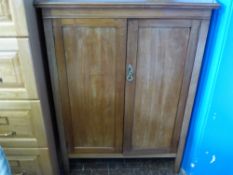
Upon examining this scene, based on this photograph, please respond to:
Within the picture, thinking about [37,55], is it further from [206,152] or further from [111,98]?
[206,152]

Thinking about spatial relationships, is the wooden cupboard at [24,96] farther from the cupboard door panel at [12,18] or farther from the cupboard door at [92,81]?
the cupboard door at [92,81]

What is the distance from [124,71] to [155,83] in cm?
19

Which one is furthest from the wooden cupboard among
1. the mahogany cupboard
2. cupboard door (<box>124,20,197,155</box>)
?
cupboard door (<box>124,20,197,155</box>)

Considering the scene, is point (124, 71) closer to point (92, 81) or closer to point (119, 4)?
point (92, 81)

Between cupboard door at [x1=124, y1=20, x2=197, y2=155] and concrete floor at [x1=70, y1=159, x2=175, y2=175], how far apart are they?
18cm

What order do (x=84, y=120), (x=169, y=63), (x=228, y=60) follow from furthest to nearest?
(x=84, y=120), (x=169, y=63), (x=228, y=60)

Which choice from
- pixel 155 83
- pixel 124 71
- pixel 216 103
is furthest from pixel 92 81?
pixel 216 103

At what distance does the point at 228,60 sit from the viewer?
40.9 inches

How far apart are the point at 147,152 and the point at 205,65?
2.23 feet

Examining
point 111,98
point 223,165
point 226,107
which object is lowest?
point 223,165

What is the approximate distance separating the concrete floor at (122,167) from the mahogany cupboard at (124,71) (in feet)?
0.52

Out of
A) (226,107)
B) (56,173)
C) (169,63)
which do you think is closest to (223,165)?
(226,107)

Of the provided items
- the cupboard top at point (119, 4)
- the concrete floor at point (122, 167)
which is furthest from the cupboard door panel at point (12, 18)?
the concrete floor at point (122, 167)

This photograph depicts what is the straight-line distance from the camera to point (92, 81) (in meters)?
1.23
